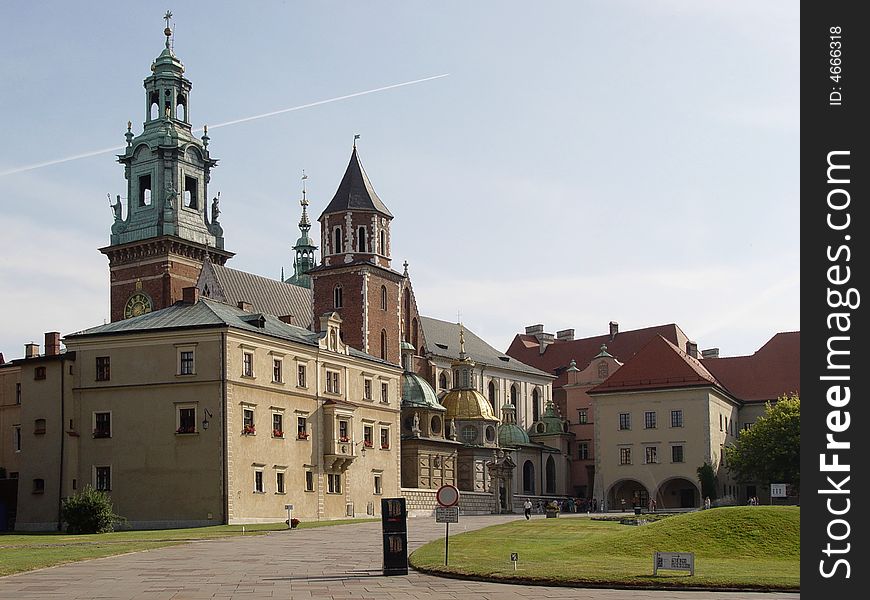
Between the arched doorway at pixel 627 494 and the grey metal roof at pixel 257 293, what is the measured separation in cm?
2895

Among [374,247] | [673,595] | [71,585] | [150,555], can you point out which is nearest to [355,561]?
[150,555]

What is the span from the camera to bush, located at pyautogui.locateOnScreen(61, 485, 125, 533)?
60844 millimetres

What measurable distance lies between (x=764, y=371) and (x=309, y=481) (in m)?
52.9

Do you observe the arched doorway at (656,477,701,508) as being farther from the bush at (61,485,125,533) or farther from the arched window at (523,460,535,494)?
the bush at (61,485,125,533)

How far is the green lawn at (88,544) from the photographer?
38.7 m

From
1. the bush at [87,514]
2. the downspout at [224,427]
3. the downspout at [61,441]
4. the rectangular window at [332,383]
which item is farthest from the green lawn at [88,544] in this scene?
the rectangular window at [332,383]

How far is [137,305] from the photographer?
105938 millimetres

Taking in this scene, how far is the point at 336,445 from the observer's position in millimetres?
78000

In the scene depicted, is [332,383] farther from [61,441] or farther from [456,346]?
[456,346]

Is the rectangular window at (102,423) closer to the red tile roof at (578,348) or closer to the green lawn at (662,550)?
the green lawn at (662,550)

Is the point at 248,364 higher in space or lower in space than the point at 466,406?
higher

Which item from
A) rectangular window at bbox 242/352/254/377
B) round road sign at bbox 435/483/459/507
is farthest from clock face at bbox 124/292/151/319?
round road sign at bbox 435/483/459/507

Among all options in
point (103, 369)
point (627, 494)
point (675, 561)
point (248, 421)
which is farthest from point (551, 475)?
point (675, 561)
